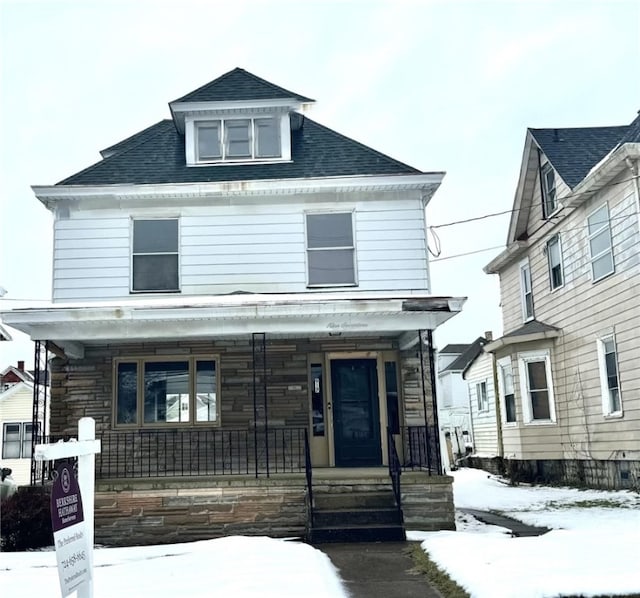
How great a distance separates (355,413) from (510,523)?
10.9 feet

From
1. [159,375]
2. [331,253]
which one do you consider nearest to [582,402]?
[331,253]

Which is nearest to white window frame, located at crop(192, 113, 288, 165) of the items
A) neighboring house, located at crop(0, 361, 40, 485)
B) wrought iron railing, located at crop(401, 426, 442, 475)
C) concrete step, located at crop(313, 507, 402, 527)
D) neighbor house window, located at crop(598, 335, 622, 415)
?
wrought iron railing, located at crop(401, 426, 442, 475)

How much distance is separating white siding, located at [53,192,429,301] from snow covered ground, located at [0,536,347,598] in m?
5.01

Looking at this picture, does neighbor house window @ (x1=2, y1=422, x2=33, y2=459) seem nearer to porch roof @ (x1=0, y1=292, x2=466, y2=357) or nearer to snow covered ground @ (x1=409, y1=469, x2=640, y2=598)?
porch roof @ (x1=0, y1=292, x2=466, y2=357)

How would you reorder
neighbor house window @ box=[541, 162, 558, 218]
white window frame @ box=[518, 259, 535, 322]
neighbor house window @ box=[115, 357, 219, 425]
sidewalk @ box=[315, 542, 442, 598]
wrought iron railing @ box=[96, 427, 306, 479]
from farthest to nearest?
white window frame @ box=[518, 259, 535, 322] < neighbor house window @ box=[541, 162, 558, 218] < neighbor house window @ box=[115, 357, 219, 425] < wrought iron railing @ box=[96, 427, 306, 479] < sidewalk @ box=[315, 542, 442, 598]

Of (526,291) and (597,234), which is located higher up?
(597,234)

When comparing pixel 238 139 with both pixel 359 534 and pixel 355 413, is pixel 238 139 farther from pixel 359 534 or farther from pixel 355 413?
pixel 359 534

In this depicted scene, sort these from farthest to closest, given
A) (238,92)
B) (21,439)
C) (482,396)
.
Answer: (21,439)
(482,396)
(238,92)

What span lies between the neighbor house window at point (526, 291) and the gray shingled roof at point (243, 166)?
7.41 m

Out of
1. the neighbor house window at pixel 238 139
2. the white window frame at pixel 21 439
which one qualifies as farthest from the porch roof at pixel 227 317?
the white window frame at pixel 21 439

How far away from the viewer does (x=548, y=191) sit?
1767 centimetres

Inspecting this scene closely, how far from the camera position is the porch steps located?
9273 millimetres

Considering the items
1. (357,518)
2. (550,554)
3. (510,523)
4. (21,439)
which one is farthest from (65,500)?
(21,439)

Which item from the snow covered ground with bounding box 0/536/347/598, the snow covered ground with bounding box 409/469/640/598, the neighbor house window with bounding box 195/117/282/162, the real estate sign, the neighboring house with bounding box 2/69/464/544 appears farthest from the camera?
the neighbor house window with bounding box 195/117/282/162
